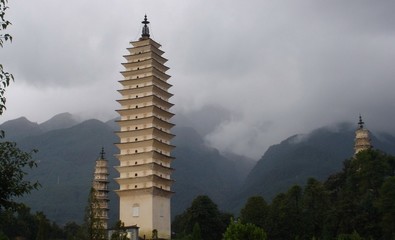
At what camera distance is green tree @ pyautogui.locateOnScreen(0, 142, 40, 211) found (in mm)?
9852

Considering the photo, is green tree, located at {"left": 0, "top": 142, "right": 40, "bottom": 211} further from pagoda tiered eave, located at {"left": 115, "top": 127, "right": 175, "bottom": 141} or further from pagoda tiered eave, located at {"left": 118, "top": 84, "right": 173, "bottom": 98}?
pagoda tiered eave, located at {"left": 118, "top": 84, "right": 173, "bottom": 98}

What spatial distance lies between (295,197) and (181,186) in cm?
9412

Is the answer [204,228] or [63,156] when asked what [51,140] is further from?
[204,228]

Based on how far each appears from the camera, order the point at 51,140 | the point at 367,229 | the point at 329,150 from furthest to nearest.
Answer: the point at 51,140
the point at 329,150
the point at 367,229

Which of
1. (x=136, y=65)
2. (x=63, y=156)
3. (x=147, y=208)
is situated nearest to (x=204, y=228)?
(x=147, y=208)

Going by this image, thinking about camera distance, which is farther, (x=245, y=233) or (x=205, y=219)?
(x=205, y=219)

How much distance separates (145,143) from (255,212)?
566 inches

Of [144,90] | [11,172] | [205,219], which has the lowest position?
[11,172]

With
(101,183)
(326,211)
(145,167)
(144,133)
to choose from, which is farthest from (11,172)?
(101,183)

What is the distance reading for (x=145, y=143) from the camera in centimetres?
5503

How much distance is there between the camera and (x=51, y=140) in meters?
174

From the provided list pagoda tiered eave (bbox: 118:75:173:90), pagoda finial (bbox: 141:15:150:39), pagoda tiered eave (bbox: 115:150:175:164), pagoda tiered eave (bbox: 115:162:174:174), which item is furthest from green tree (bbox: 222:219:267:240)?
pagoda finial (bbox: 141:15:150:39)

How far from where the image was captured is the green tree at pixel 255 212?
55.9 m

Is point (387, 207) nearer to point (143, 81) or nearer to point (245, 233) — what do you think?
point (245, 233)
